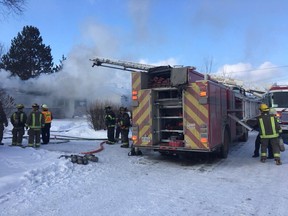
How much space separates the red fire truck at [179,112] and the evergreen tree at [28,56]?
26.8 meters

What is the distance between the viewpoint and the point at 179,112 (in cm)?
926

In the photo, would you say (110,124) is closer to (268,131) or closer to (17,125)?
(17,125)

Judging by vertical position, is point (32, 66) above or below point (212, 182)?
above

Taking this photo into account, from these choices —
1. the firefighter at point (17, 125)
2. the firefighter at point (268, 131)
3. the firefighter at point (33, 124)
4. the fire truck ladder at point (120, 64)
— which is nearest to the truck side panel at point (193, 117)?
the firefighter at point (268, 131)

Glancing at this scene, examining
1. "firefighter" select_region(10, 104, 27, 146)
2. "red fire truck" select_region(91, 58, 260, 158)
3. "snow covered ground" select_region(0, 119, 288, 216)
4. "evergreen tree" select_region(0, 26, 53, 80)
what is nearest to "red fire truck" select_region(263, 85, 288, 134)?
"red fire truck" select_region(91, 58, 260, 158)

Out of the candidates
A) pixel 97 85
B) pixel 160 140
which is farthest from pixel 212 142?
pixel 97 85

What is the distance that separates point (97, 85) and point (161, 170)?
21.7 metres

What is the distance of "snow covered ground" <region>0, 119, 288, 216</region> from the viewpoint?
4.90 m

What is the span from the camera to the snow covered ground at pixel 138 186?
4898 millimetres

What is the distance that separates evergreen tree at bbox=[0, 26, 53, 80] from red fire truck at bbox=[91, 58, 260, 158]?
2683 centimetres

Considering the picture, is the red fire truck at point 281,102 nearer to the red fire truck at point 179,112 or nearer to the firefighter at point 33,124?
the red fire truck at point 179,112

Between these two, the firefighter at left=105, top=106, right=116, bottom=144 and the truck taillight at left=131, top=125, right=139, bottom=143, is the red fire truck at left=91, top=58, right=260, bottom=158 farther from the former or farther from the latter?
the firefighter at left=105, top=106, right=116, bottom=144

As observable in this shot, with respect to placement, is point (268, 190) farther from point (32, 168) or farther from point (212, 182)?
point (32, 168)

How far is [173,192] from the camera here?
19.3ft
